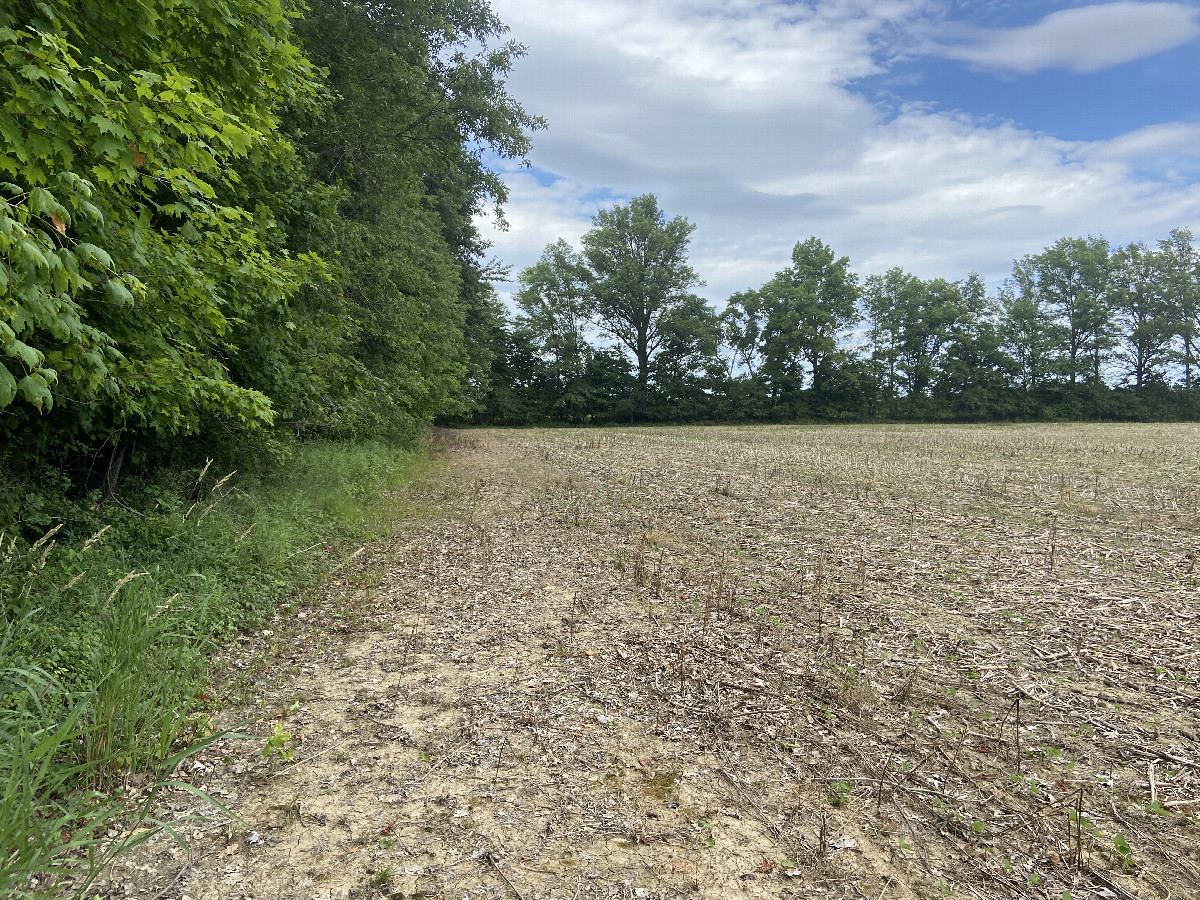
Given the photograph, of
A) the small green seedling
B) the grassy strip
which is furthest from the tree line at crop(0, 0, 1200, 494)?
the small green seedling

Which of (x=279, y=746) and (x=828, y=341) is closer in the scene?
(x=279, y=746)

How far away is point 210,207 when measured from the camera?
5.42m

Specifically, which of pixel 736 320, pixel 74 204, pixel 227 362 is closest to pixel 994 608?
pixel 74 204

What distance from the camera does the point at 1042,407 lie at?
5266 centimetres

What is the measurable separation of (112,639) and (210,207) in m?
3.61

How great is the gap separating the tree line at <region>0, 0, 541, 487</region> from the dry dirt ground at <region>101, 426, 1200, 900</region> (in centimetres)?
255

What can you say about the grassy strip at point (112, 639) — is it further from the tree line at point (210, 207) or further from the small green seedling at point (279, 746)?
the tree line at point (210, 207)

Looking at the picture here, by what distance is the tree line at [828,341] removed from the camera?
171 ft

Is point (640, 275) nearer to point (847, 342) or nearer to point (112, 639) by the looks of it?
point (847, 342)

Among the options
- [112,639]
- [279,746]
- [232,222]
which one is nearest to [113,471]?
[232,222]

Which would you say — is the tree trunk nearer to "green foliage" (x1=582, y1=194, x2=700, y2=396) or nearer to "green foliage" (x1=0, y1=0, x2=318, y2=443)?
"green foliage" (x1=0, y1=0, x2=318, y2=443)

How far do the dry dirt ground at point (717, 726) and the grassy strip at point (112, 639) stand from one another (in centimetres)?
29

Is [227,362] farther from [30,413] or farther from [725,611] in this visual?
[725,611]

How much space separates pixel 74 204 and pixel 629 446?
2231 centimetres
